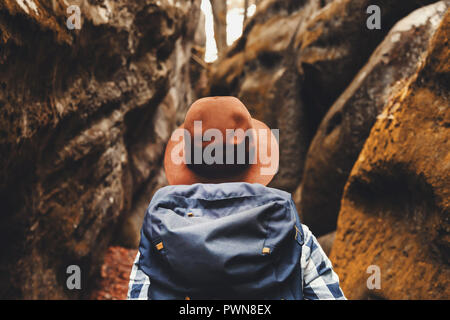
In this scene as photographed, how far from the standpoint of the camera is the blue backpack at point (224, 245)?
4.04ft

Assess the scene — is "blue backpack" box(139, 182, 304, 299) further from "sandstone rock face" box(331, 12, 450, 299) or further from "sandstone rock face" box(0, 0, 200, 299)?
"sandstone rock face" box(0, 0, 200, 299)

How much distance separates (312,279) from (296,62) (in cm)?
759

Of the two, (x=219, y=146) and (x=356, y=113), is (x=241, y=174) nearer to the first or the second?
(x=219, y=146)

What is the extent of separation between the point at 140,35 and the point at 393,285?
583 cm

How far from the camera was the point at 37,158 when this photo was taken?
368 cm

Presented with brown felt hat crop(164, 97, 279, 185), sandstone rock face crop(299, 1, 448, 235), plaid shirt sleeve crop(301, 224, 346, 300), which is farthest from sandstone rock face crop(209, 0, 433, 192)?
plaid shirt sleeve crop(301, 224, 346, 300)

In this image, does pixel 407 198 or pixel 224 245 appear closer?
pixel 224 245

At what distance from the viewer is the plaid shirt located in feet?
4.67

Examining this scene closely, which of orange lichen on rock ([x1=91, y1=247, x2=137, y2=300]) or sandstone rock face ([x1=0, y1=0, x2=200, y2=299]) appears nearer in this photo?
sandstone rock face ([x1=0, y1=0, x2=200, y2=299])

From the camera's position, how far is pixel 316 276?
146 centimetres

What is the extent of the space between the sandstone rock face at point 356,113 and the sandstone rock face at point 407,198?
194 centimetres

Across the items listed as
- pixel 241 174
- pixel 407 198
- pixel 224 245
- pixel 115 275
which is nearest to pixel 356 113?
pixel 407 198

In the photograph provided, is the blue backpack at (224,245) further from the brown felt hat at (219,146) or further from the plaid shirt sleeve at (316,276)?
the brown felt hat at (219,146)

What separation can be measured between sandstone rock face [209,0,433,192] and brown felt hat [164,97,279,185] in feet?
18.1
